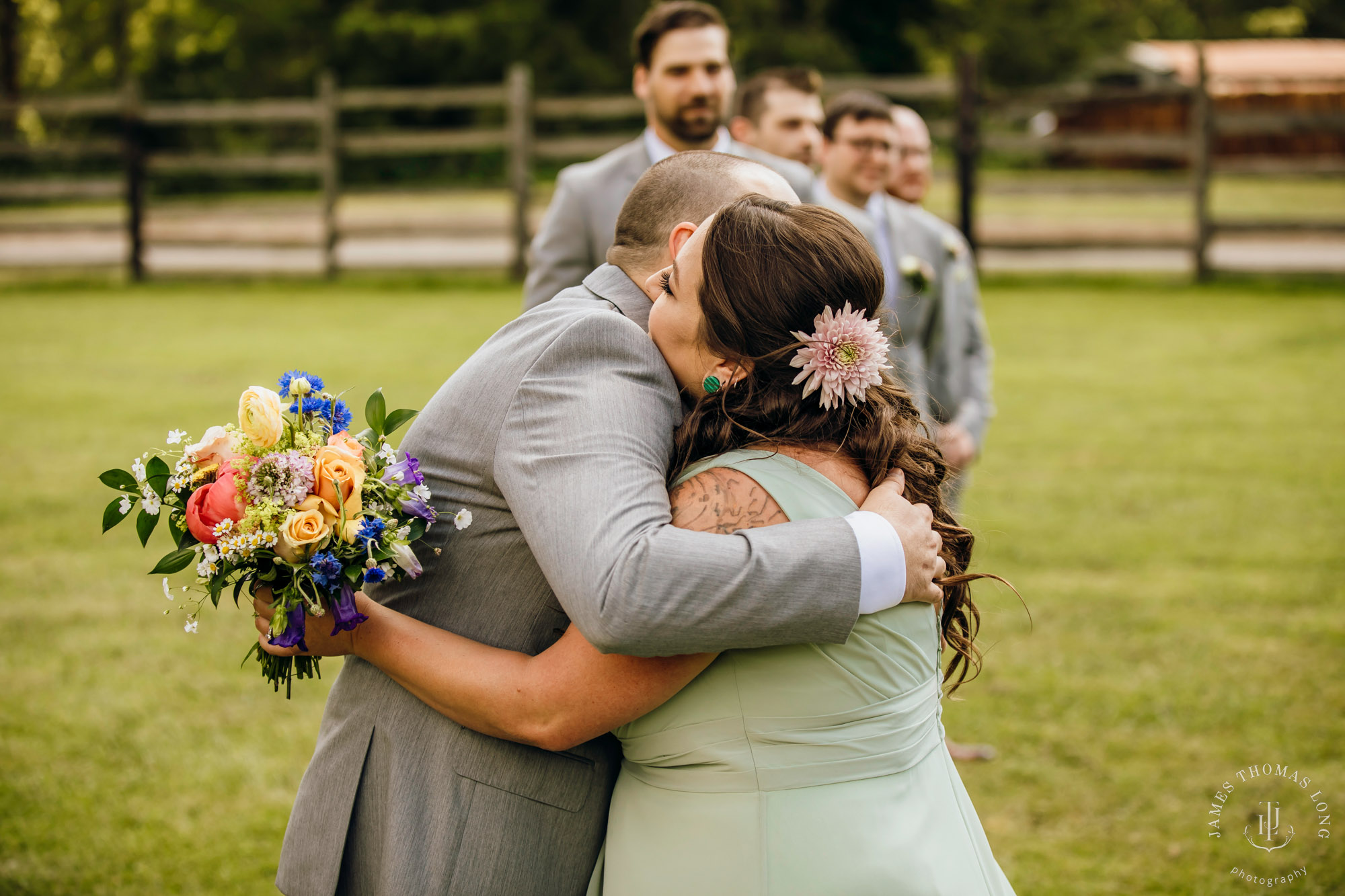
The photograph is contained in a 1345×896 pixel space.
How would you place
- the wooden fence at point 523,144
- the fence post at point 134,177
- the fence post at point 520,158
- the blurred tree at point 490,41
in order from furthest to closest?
1. the blurred tree at point 490,41
2. the fence post at point 134,177
3. the fence post at point 520,158
4. the wooden fence at point 523,144

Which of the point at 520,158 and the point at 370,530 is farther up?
the point at 370,530

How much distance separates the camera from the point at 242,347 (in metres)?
14.0

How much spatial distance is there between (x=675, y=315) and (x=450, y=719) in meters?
0.83

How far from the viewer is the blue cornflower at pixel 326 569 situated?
195cm

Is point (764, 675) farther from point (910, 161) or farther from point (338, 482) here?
point (910, 161)

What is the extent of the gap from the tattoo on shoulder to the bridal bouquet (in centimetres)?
39

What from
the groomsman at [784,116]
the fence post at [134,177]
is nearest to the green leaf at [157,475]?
the groomsman at [784,116]

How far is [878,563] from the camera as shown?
192cm

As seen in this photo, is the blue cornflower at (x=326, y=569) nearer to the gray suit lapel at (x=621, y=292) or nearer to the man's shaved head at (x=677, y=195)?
the gray suit lapel at (x=621, y=292)

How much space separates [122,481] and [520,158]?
1771 centimetres

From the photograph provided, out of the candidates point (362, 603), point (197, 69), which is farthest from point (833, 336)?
point (197, 69)

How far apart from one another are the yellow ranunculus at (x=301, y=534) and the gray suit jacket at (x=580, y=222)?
2.95 metres

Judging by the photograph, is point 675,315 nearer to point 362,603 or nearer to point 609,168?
point 362,603

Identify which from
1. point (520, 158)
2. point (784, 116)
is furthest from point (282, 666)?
point (520, 158)
